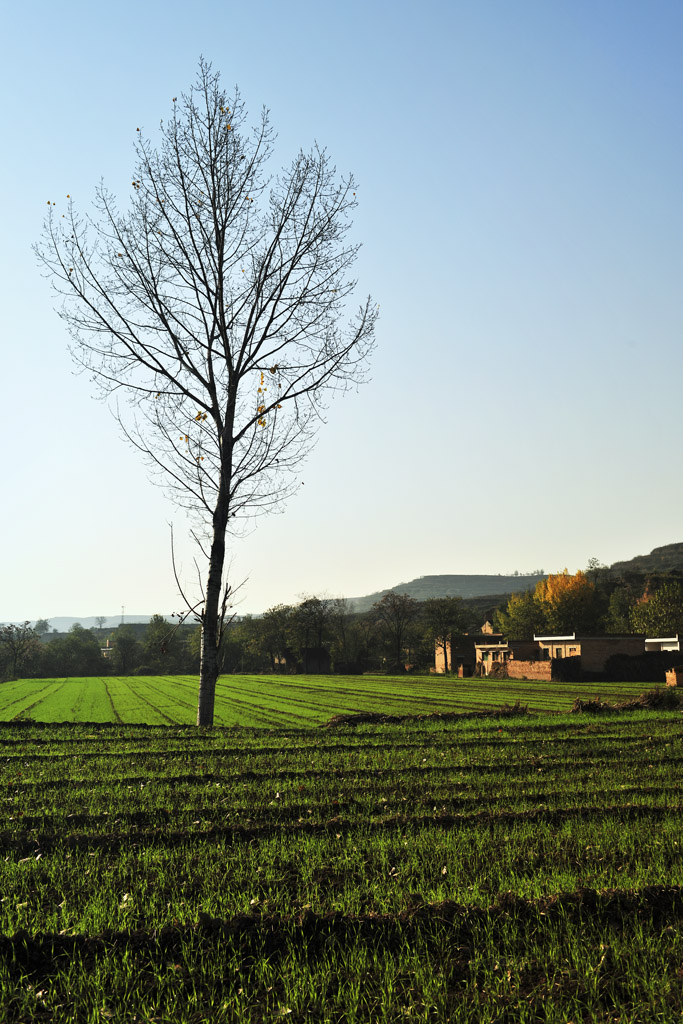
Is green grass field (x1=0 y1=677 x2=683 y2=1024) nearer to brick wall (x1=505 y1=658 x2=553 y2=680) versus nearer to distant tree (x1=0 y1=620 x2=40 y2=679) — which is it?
brick wall (x1=505 y1=658 x2=553 y2=680)

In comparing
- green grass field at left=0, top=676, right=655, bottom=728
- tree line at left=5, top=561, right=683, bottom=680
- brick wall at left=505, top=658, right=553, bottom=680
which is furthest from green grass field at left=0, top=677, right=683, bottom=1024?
tree line at left=5, top=561, right=683, bottom=680

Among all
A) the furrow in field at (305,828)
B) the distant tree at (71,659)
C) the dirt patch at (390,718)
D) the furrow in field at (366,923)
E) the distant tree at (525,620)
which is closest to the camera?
the furrow in field at (366,923)

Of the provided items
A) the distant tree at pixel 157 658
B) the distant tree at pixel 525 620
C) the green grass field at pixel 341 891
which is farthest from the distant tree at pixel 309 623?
the green grass field at pixel 341 891

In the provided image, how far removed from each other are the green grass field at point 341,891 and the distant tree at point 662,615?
254ft

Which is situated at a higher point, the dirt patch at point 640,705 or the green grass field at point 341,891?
the green grass field at point 341,891

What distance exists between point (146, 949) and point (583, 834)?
427 cm

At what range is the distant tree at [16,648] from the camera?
95.0 metres

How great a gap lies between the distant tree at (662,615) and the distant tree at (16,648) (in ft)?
251

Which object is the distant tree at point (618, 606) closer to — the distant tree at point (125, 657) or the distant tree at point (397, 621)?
the distant tree at point (397, 621)

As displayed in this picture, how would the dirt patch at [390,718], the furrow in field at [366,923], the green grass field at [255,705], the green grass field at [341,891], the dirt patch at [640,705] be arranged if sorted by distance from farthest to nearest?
1. the green grass field at [255,705]
2. the dirt patch at [640,705]
3. the dirt patch at [390,718]
4. the furrow in field at [366,923]
5. the green grass field at [341,891]

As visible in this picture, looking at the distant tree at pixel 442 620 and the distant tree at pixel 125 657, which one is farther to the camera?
the distant tree at pixel 125 657

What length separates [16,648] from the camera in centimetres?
9706

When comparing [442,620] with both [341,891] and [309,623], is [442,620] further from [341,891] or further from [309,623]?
[341,891]

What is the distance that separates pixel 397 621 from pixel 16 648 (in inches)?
2060
